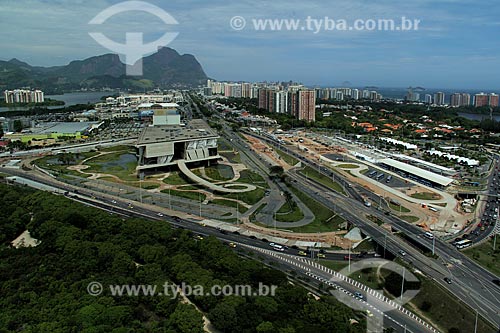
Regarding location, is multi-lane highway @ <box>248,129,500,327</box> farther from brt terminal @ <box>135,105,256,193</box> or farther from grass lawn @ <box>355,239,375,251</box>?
brt terminal @ <box>135,105,256,193</box>

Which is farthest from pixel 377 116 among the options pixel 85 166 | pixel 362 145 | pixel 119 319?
pixel 119 319

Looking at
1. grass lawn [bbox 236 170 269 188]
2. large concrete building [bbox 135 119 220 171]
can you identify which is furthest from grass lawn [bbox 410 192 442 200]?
large concrete building [bbox 135 119 220 171]

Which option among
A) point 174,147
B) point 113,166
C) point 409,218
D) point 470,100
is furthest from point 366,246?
point 470,100

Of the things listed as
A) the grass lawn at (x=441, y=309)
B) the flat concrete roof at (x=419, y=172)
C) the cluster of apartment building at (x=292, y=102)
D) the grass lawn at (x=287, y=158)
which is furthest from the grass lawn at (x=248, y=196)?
the cluster of apartment building at (x=292, y=102)

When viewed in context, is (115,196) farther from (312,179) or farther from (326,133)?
(326,133)

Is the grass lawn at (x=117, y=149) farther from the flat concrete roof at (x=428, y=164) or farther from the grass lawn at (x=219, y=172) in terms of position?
the flat concrete roof at (x=428, y=164)

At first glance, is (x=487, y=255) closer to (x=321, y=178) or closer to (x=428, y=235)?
(x=428, y=235)
